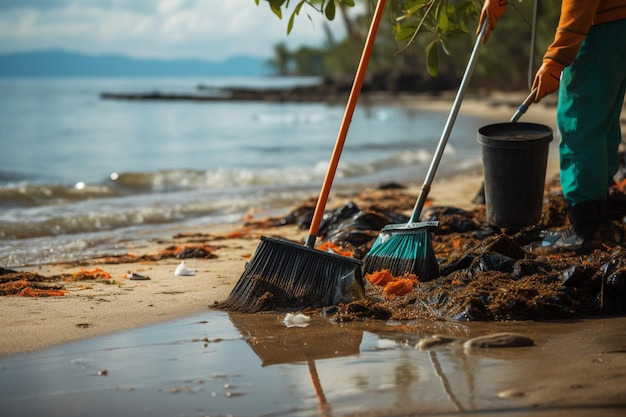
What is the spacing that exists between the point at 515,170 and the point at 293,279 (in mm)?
1486

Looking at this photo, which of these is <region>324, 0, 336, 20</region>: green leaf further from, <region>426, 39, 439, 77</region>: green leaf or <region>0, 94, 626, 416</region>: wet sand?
<region>0, 94, 626, 416</region>: wet sand

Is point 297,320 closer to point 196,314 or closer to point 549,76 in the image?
point 196,314

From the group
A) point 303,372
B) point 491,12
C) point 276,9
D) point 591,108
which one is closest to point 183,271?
point 276,9

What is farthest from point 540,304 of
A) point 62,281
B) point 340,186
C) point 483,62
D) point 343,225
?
point 483,62

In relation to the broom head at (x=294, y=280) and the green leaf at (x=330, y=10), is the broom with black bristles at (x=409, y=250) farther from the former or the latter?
the green leaf at (x=330, y=10)

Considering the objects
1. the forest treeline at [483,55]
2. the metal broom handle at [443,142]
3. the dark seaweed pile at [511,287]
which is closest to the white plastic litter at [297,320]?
the dark seaweed pile at [511,287]

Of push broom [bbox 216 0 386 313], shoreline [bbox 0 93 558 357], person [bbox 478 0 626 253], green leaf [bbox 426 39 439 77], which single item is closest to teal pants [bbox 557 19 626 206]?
person [bbox 478 0 626 253]

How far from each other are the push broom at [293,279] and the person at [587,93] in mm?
1148

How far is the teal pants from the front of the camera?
415 centimetres

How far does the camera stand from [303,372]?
2.83m

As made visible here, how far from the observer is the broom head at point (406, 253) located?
400 centimetres

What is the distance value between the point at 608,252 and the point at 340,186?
298 inches

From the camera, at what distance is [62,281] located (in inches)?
184

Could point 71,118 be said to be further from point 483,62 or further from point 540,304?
point 540,304
